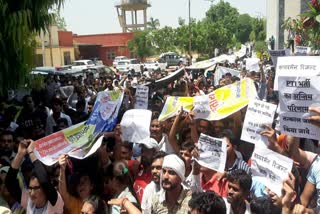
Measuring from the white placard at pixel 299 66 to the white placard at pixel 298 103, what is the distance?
0.12ft

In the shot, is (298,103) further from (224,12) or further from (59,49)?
(224,12)

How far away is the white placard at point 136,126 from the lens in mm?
5523

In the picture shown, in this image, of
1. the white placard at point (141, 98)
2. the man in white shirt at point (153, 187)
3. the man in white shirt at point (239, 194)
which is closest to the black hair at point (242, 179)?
the man in white shirt at point (239, 194)

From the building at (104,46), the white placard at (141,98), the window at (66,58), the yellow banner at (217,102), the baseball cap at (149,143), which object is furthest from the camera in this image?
the building at (104,46)

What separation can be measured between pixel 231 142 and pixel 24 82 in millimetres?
7292

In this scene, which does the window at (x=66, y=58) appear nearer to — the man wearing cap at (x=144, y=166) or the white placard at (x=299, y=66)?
the man wearing cap at (x=144, y=166)

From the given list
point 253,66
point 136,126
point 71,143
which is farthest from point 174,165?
point 253,66

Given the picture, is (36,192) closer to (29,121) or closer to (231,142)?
(231,142)

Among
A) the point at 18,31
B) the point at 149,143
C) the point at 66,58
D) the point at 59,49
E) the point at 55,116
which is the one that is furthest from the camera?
the point at 66,58

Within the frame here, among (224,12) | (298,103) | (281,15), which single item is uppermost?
(224,12)

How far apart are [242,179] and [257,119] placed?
97 cm

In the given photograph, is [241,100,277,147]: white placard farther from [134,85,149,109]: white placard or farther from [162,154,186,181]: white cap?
[134,85,149,109]: white placard

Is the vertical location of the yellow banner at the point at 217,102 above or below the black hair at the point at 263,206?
above

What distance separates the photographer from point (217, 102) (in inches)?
239
